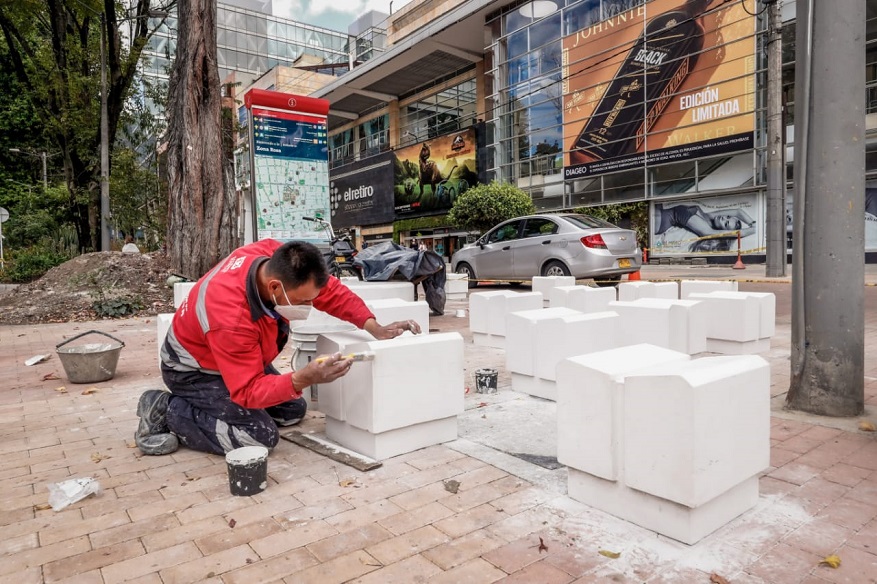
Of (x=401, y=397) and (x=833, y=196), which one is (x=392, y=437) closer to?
(x=401, y=397)

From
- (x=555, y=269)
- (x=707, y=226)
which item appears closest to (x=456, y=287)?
(x=555, y=269)

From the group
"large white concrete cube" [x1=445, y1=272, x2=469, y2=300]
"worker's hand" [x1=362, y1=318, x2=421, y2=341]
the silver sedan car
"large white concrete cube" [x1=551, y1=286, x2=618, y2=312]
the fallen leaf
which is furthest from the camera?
"large white concrete cube" [x1=445, y1=272, x2=469, y2=300]

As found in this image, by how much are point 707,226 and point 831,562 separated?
24207 mm

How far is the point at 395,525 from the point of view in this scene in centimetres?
247

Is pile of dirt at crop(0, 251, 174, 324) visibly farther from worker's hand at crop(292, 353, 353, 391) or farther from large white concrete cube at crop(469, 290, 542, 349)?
worker's hand at crop(292, 353, 353, 391)

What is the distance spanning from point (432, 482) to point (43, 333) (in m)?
8.24

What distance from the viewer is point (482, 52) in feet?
114

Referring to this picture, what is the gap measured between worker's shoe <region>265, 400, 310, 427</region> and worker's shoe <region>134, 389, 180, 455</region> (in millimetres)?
629

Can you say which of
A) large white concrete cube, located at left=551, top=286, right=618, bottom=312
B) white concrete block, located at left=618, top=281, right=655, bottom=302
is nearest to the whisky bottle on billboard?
white concrete block, located at left=618, top=281, right=655, bottom=302

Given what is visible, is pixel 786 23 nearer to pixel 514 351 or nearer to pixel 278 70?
pixel 514 351

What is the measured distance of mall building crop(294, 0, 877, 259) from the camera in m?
22.5

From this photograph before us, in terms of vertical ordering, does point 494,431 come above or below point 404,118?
below

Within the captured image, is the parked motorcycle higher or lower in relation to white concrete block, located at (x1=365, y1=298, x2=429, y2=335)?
higher

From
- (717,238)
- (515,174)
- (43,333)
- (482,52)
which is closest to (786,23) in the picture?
(717,238)
